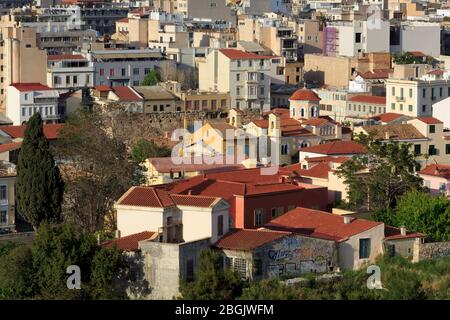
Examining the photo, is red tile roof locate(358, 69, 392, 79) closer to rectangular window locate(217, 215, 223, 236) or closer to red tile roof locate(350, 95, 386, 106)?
red tile roof locate(350, 95, 386, 106)

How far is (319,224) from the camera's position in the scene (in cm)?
2975

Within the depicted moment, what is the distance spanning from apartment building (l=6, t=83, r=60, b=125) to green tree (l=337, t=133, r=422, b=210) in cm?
1558

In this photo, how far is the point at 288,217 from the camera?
30.4 meters

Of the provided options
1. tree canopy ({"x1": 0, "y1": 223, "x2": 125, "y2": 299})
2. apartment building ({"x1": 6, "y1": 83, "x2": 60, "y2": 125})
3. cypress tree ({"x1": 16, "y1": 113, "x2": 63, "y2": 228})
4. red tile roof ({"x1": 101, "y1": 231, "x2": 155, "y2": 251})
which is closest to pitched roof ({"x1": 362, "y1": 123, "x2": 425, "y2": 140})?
cypress tree ({"x1": 16, "y1": 113, "x2": 63, "y2": 228})

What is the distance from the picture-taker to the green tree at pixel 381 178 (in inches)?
1296

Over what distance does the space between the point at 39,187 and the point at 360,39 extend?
27.4 m

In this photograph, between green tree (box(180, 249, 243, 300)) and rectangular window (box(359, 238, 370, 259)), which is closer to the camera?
green tree (box(180, 249, 243, 300))

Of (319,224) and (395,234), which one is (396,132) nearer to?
(395,234)

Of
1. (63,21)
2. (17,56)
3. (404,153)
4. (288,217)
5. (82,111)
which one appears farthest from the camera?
(63,21)

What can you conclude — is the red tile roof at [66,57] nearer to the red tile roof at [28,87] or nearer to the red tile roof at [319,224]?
the red tile roof at [28,87]

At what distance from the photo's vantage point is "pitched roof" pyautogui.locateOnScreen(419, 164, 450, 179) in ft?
113

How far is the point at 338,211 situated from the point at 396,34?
93.5 ft
